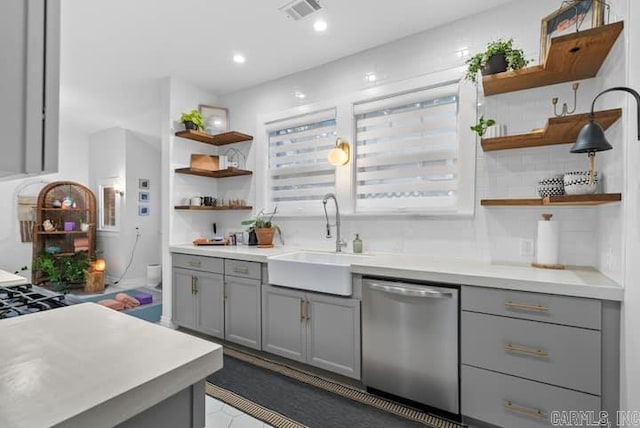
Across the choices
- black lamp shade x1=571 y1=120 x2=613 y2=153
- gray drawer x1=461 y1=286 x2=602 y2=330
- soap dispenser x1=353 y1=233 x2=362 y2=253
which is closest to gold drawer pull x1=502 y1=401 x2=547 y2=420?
gray drawer x1=461 y1=286 x2=602 y2=330

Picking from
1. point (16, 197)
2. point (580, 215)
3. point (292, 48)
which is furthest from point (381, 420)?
→ point (16, 197)

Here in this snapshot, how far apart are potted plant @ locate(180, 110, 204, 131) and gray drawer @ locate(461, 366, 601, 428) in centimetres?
337

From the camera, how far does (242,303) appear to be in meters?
2.79

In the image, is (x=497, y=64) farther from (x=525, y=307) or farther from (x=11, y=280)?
(x=11, y=280)

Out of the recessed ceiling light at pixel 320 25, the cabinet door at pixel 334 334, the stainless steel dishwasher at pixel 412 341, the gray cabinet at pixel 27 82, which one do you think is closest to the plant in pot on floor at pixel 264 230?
the cabinet door at pixel 334 334

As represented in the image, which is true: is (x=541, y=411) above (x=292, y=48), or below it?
below

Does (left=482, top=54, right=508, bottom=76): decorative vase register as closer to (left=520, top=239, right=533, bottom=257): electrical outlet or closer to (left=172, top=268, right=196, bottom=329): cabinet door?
(left=520, top=239, right=533, bottom=257): electrical outlet

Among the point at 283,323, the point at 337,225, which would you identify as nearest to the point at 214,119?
the point at 337,225

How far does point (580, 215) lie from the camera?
204 cm

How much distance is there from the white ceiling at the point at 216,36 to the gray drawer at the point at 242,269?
1989mm

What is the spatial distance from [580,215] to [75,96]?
5.63 meters

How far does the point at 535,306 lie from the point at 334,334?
1280 millimetres

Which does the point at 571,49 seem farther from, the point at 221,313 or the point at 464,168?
the point at 221,313

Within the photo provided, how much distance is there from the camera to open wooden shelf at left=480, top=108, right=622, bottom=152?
1589 mm
